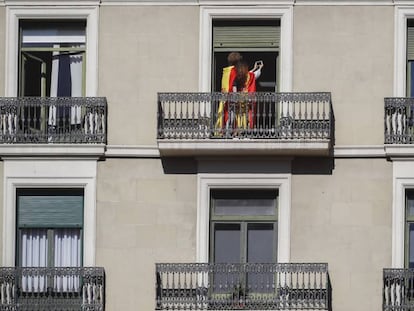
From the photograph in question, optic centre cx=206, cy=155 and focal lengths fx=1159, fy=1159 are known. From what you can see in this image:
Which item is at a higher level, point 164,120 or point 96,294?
point 164,120

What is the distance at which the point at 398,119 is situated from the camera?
19.8 meters

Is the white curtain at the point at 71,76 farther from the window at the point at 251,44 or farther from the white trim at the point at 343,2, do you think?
the white trim at the point at 343,2

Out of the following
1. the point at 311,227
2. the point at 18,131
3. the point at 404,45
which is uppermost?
the point at 404,45

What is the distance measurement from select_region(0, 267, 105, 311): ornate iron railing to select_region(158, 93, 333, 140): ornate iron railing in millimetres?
2740

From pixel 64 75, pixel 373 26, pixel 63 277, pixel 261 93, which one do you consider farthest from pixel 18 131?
pixel 373 26

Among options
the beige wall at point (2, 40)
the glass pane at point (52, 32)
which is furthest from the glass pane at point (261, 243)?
the beige wall at point (2, 40)

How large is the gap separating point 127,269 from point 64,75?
11.9ft

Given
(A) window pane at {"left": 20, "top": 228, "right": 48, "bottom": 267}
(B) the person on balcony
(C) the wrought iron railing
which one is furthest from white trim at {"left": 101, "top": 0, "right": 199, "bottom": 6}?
(C) the wrought iron railing

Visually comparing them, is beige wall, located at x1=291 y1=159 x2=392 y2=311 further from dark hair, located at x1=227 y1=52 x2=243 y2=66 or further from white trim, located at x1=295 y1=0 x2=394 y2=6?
white trim, located at x1=295 y1=0 x2=394 y2=6

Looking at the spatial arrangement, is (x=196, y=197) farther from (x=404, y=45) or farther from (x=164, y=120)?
(x=404, y=45)

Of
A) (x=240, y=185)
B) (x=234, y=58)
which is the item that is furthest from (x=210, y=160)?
(x=234, y=58)

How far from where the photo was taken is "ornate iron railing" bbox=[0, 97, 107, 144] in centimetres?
1992

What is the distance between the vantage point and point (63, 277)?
1983 cm

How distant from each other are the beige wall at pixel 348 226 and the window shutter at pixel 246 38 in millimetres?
2390
